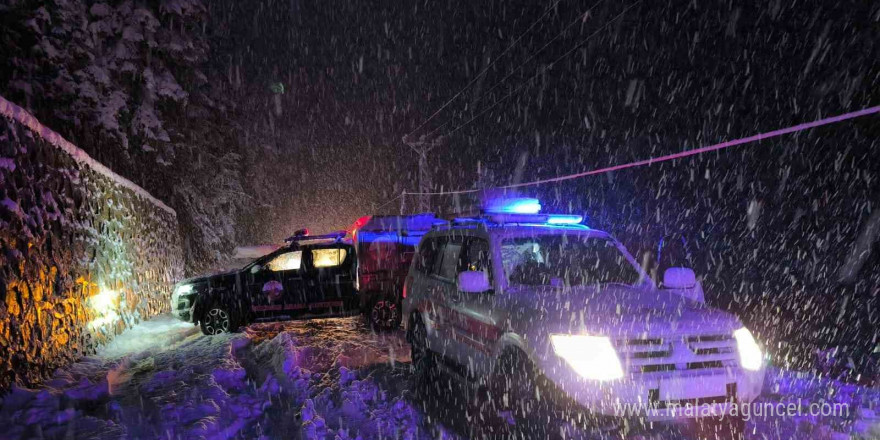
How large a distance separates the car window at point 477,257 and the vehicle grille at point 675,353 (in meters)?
1.71

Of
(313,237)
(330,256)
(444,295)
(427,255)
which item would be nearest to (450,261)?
(444,295)

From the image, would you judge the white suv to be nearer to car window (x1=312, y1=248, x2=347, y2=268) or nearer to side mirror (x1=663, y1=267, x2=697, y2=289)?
side mirror (x1=663, y1=267, x2=697, y2=289)

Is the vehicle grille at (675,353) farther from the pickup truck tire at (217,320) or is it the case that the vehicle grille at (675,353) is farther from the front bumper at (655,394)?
the pickup truck tire at (217,320)

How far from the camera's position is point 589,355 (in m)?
4.00

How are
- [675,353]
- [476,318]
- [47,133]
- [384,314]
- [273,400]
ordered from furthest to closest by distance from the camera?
[384,314], [47,133], [273,400], [476,318], [675,353]

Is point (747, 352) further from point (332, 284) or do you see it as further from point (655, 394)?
point (332, 284)

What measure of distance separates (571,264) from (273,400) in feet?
11.0

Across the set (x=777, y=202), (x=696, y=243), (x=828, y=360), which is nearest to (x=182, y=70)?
(x=696, y=243)

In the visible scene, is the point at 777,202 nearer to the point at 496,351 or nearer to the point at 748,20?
A: the point at 748,20

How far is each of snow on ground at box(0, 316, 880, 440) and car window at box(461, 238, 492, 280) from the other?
1399mm

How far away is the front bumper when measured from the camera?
3.83 metres

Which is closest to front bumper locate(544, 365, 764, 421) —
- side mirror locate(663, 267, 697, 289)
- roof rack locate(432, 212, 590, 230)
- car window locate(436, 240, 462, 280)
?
side mirror locate(663, 267, 697, 289)

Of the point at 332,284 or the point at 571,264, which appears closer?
A: the point at 571,264

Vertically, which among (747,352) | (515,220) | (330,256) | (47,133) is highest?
(47,133)
